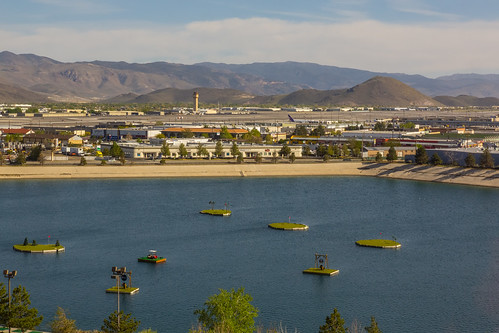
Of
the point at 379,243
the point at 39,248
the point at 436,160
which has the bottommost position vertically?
the point at 39,248

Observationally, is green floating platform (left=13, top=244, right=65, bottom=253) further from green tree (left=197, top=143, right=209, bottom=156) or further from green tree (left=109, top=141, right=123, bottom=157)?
green tree (left=197, top=143, right=209, bottom=156)

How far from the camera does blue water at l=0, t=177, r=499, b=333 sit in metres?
26.6

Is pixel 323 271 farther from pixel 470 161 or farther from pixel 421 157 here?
pixel 421 157

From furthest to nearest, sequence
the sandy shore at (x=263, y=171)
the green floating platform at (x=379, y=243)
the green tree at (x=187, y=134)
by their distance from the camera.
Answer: the green tree at (x=187, y=134), the sandy shore at (x=263, y=171), the green floating platform at (x=379, y=243)

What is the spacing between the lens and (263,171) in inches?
2596

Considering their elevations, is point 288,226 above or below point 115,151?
below

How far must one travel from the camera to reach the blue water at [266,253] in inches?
1046

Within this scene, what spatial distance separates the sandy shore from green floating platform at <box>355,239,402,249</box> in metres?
24.3

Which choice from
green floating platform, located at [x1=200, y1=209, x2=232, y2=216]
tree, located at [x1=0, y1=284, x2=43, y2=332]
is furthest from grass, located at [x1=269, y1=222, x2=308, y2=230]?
tree, located at [x1=0, y1=284, x2=43, y2=332]

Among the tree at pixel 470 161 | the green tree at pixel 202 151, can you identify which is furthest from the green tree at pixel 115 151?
the tree at pixel 470 161

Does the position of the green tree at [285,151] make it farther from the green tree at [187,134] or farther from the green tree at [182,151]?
the green tree at [187,134]

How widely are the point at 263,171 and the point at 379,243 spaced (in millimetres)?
29806

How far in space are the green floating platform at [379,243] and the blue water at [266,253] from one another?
0.45 m

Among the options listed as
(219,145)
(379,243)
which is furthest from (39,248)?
(219,145)
